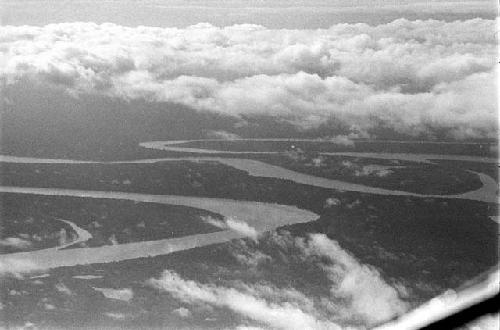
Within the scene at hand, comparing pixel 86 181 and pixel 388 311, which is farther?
pixel 86 181

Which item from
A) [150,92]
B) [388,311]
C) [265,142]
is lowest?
[388,311]

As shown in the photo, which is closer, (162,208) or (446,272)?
(446,272)

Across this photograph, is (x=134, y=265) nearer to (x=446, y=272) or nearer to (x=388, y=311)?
(x=388, y=311)

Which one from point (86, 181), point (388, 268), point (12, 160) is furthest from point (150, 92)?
point (388, 268)

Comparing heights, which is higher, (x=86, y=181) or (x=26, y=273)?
(x=86, y=181)

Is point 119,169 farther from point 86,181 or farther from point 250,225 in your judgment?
point 250,225

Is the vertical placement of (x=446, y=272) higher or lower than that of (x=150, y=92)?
lower

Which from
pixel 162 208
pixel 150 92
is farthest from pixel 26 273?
pixel 150 92

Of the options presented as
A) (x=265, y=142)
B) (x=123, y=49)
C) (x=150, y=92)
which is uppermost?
(x=123, y=49)
